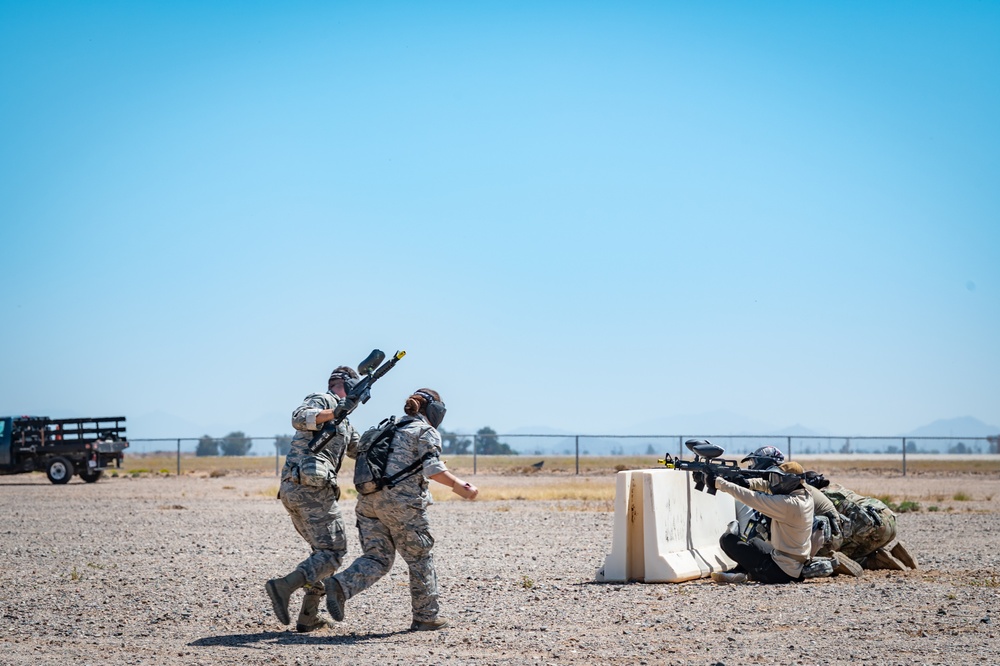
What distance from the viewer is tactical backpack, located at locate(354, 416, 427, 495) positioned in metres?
8.31

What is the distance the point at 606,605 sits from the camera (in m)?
9.91

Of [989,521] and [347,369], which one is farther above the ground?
[347,369]

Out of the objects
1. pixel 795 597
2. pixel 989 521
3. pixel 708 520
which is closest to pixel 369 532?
pixel 795 597

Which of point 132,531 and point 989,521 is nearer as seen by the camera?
point 132,531

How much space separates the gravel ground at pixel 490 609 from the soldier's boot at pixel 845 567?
0.25 m


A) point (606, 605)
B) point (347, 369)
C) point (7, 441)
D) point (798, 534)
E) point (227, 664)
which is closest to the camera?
point (227, 664)

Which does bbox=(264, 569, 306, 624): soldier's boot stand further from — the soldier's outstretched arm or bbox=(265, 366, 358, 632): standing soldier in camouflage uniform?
the soldier's outstretched arm

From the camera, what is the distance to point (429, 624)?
8617 millimetres

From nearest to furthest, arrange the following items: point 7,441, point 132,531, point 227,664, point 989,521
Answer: point 227,664 → point 132,531 → point 989,521 → point 7,441

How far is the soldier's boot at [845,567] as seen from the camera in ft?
37.9

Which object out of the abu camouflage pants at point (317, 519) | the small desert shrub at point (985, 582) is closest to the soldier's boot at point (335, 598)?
the abu camouflage pants at point (317, 519)

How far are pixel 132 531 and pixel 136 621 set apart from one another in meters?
9.09

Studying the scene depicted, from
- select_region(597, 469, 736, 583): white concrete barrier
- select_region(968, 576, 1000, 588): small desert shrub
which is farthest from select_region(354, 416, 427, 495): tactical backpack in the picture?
select_region(968, 576, 1000, 588): small desert shrub

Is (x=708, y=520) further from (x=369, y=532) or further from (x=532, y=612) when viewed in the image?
(x=369, y=532)
